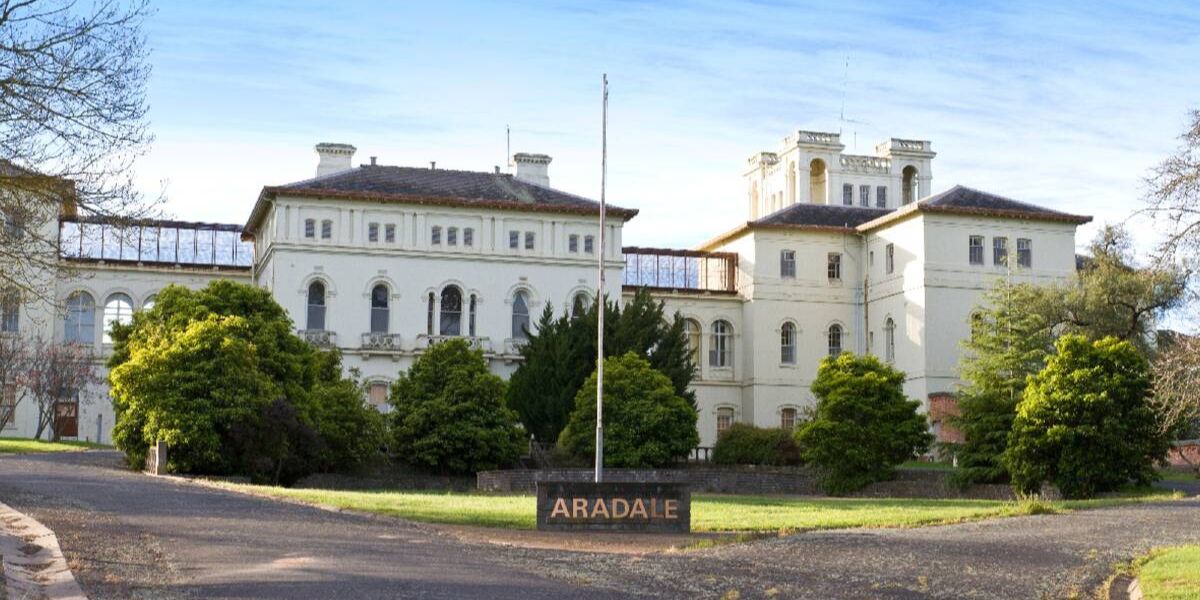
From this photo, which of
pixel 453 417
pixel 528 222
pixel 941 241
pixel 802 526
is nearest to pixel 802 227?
pixel 941 241

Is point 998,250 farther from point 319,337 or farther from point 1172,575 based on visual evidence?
point 1172,575

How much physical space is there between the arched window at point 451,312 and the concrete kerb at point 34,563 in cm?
4627

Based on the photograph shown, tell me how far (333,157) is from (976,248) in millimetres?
27208

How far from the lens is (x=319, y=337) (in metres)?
64.8

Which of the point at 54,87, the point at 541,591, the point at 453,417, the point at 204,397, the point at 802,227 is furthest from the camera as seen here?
the point at 802,227

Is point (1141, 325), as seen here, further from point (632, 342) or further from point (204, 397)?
point (204, 397)

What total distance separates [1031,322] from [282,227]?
29067 mm

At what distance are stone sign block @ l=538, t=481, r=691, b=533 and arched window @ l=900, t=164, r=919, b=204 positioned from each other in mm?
63313

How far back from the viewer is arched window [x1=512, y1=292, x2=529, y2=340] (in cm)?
6856

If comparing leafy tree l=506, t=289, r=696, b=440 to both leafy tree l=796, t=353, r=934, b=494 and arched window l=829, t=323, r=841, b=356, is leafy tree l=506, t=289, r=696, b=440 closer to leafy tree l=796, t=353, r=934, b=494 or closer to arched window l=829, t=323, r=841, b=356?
leafy tree l=796, t=353, r=934, b=494

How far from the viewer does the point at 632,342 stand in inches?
2286

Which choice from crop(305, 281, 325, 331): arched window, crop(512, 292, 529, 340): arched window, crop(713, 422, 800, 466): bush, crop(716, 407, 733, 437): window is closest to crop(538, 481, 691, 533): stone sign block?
crop(713, 422, 800, 466): bush

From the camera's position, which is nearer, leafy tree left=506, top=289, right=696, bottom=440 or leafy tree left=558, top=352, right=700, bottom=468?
leafy tree left=558, top=352, right=700, bottom=468

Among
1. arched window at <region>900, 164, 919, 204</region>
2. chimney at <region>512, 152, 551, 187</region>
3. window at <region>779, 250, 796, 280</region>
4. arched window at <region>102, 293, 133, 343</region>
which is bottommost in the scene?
arched window at <region>102, 293, 133, 343</region>
